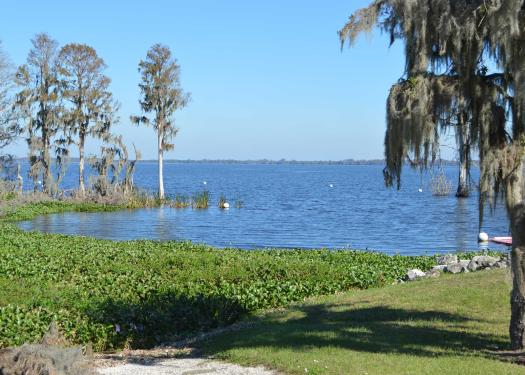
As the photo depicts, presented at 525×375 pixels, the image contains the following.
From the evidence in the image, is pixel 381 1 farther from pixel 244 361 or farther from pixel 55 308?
pixel 55 308

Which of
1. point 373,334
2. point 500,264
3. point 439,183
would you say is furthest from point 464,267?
point 373,334

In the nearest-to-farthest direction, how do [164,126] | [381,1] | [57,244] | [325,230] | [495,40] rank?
[495,40] → [381,1] → [57,244] → [325,230] → [164,126]

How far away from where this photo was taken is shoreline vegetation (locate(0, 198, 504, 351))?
11.4 m

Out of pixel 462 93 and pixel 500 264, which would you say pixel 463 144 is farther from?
pixel 500 264

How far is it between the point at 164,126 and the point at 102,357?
137 feet

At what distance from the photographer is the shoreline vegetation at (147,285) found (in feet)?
37.5

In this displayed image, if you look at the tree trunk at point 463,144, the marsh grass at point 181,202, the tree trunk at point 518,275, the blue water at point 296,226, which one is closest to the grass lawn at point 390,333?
the tree trunk at point 518,275

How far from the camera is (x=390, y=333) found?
394 inches

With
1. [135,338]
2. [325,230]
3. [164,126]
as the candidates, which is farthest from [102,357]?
[164,126]

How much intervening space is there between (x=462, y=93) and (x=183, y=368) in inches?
217

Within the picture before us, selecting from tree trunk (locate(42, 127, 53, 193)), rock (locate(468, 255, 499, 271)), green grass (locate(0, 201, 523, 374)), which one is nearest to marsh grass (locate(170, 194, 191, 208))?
tree trunk (locate(42, 127, 53, 193))

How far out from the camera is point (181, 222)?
39.2 metres

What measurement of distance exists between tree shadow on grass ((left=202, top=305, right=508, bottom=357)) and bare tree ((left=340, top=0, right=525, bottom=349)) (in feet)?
3.09

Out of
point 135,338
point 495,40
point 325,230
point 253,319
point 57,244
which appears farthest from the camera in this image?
point 325,230
